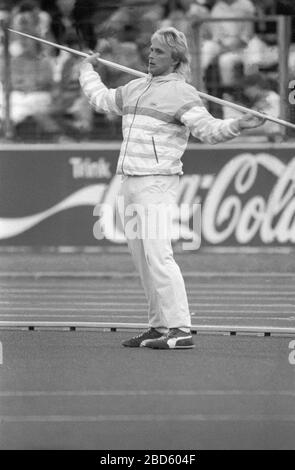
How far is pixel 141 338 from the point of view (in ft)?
33.8

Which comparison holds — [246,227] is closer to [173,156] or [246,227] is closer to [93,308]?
[93,308]

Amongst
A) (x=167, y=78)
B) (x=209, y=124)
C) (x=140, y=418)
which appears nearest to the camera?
(x=140, y=418)

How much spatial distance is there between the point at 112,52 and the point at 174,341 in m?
8.49

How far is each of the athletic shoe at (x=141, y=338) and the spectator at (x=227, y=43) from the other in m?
8.43

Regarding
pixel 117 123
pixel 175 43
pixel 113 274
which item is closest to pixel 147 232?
pixel 175 43

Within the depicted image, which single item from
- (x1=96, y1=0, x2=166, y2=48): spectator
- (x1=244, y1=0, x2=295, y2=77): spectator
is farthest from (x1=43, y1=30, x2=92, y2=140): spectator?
(x1=244, y1=0, x2=295, y2=77): spectator

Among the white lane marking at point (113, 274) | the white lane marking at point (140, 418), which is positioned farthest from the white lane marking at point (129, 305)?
the white lane marking at point (140, 418)

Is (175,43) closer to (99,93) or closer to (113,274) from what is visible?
(99,93)

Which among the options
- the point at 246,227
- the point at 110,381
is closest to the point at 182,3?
the point at 246,227

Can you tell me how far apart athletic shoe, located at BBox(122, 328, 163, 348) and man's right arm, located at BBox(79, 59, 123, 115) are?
58.5 inches

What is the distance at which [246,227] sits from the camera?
1802cm

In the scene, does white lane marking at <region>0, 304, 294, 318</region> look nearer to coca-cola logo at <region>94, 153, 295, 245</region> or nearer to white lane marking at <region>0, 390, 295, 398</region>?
white lane marking at <region>0, 390, 295, 398</region>
